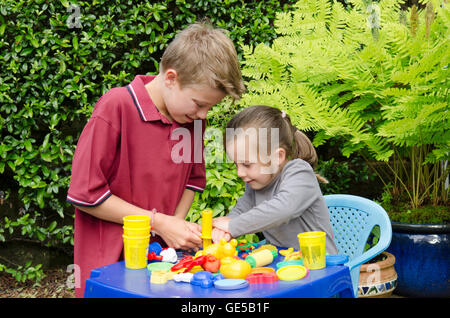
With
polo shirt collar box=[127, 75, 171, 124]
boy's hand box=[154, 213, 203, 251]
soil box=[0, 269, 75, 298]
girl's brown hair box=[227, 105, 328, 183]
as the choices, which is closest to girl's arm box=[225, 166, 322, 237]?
boy's hand box=[154, 213, 203, 251]

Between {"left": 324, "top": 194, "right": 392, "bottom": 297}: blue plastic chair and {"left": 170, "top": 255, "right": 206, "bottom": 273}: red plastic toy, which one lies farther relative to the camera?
{"left": 324, "top": 194, "right": 392, "bottom": 297}: blue plastic chair

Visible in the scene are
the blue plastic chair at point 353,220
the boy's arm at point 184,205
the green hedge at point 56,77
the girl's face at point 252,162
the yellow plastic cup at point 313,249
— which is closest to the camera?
the yellow plastic cup at point 313,249

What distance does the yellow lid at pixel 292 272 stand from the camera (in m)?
1.56

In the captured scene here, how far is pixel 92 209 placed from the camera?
196 centimetres

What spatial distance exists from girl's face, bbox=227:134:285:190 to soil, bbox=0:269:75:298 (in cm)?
233

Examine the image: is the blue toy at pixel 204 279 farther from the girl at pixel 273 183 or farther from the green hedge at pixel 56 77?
the green hedge at pixel 56 77

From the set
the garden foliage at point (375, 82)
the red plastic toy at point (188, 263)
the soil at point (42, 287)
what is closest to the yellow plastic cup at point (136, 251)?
the red plastic toy at point (188, 263)

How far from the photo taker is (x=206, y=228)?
6.48 feet

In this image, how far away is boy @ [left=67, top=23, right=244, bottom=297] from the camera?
A: 196 cm

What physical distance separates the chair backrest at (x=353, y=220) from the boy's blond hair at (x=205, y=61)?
0.98m

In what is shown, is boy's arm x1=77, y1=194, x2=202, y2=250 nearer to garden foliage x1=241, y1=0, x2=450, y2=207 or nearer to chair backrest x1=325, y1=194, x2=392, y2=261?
chair backrest x1=325, y1=194, x2=392, y2=261

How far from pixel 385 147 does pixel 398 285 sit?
0.99 meters

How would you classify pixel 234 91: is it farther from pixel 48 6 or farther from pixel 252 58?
pixel 48 6

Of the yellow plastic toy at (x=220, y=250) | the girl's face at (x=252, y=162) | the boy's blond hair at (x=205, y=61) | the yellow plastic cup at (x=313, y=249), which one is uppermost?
the boy's blond hair at (x=205, y=61)
